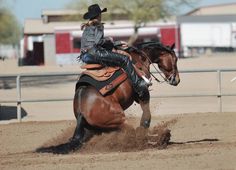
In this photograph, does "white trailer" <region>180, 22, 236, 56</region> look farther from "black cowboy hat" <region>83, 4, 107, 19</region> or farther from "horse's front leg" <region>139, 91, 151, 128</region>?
"black cowboy hat" <region>83, 4, 107, 19</region>

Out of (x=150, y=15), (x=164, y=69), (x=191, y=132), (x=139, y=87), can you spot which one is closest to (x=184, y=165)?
(x=139, y=87)

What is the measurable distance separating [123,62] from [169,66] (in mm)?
900

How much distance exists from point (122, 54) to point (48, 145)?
2.25 m

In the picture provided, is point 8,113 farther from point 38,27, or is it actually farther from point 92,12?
point 38,27

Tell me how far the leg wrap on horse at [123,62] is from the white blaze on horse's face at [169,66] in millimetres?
669

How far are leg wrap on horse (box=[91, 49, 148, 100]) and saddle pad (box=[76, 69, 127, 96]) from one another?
0.11 m

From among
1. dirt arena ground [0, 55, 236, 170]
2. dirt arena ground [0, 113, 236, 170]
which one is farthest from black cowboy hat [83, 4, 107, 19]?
dirt arena ground [0, 113, 236, 170]

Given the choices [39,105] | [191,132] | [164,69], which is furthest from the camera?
[39,105]

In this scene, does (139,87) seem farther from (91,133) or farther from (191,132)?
(191,132)

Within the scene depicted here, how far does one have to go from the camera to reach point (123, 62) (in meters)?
9.08

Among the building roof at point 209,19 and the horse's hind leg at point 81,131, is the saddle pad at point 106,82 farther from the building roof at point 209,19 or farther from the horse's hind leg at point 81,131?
the building roof at point 209,19

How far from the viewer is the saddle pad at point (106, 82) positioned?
896cm

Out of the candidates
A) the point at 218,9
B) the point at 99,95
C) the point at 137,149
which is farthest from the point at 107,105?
the point at 218,9

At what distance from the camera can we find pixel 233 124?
42.3 feet
